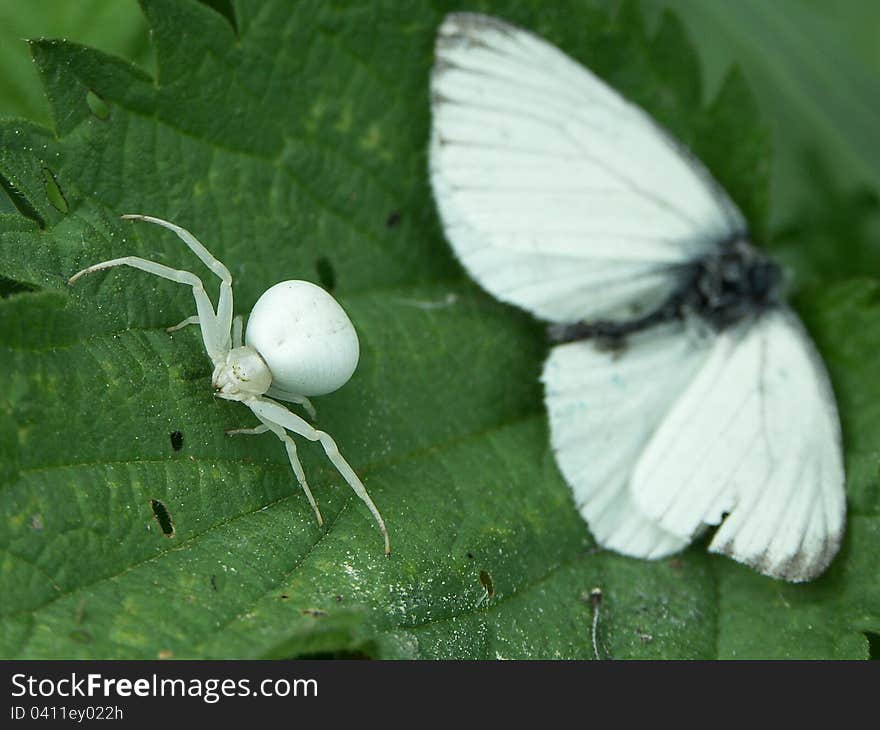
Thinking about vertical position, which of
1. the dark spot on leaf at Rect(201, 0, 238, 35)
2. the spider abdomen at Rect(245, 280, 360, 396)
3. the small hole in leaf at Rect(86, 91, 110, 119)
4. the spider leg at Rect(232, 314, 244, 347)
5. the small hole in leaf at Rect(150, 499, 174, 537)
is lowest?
the small hole in leaf at Rect(150, 499, 174, 537)

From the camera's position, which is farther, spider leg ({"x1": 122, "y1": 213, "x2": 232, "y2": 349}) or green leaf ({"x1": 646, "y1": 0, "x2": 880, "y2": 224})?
green leaf ({"x1": 646, "y1": 0, "x2": 880, "y2": 224})

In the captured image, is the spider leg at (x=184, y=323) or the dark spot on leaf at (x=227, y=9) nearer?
the spider leg at (x=184, y=323)

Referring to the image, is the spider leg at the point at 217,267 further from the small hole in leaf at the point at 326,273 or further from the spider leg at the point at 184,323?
the small hole in leaf at the point at 326,273

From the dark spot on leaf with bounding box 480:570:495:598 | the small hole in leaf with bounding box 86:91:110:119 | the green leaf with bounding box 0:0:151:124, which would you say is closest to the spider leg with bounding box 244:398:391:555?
the dark spot on leaf with bounding box 480:570:495:598

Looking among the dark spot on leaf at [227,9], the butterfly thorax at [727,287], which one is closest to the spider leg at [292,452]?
the dark spot on leaf at [227,9]

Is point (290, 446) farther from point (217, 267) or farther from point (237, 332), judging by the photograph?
point (217, 267)

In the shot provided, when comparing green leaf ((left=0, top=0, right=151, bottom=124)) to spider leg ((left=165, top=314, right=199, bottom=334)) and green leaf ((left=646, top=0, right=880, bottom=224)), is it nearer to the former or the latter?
spider leg ((left=165, top=314, right=199, bottom=334))

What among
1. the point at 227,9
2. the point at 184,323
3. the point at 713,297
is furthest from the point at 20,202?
the point at 713,297

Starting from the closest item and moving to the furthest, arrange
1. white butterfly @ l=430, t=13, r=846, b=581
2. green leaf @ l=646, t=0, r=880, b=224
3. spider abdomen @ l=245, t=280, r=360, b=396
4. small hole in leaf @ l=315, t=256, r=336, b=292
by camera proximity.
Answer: spider abdomen @ l=245, t=280, r=360, b=396 < white butterfly @ l=430, t=13, r=846, b=581 < small hole in leaf @ l=315, t=256, r=336, b=292 < green leaf @ l=646, t=0, r=880, b=224
